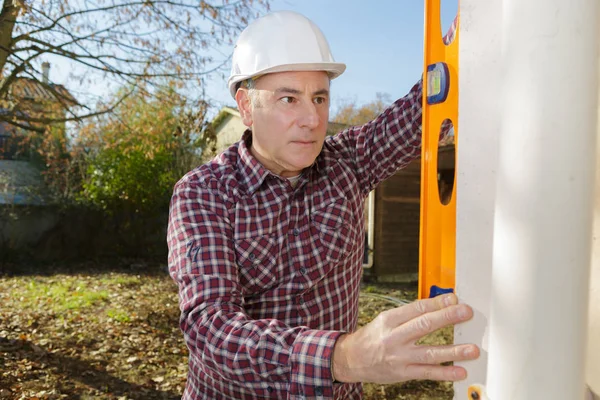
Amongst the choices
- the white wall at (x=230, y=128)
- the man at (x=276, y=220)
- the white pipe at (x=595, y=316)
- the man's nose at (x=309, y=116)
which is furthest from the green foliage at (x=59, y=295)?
the white wall at (x=230, y=128)

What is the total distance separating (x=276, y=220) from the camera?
198 cm

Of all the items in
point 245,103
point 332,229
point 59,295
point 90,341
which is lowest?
point 90,341

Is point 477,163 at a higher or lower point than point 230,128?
lower

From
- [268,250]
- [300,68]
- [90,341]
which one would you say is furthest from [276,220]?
[90,341]

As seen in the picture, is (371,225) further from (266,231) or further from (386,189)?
(266,231)

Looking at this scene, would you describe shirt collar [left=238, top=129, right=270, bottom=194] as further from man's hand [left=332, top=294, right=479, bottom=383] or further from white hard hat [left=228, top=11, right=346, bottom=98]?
man's hand [left=332, top=294, right=479, bottom=383]

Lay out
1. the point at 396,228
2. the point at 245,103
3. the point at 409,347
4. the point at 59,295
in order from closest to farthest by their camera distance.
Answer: the point at 409,347
the point at 245,103
the point at 59,295
the point at 396,228

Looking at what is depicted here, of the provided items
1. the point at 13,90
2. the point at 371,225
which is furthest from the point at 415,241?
the point at 13,90

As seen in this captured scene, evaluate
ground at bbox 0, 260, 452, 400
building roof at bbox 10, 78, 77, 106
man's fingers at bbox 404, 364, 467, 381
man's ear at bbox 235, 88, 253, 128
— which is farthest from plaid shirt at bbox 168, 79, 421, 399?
building roof at bbox 10, 78, 77, 106

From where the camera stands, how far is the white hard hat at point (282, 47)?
1.85 meters

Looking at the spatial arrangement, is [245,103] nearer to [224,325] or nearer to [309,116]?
[309,116]

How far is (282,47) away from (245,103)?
320mm

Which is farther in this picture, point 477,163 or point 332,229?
point 332,229

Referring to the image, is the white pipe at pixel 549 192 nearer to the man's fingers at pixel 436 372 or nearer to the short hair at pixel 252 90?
the man's fingers at pixel 436 372
